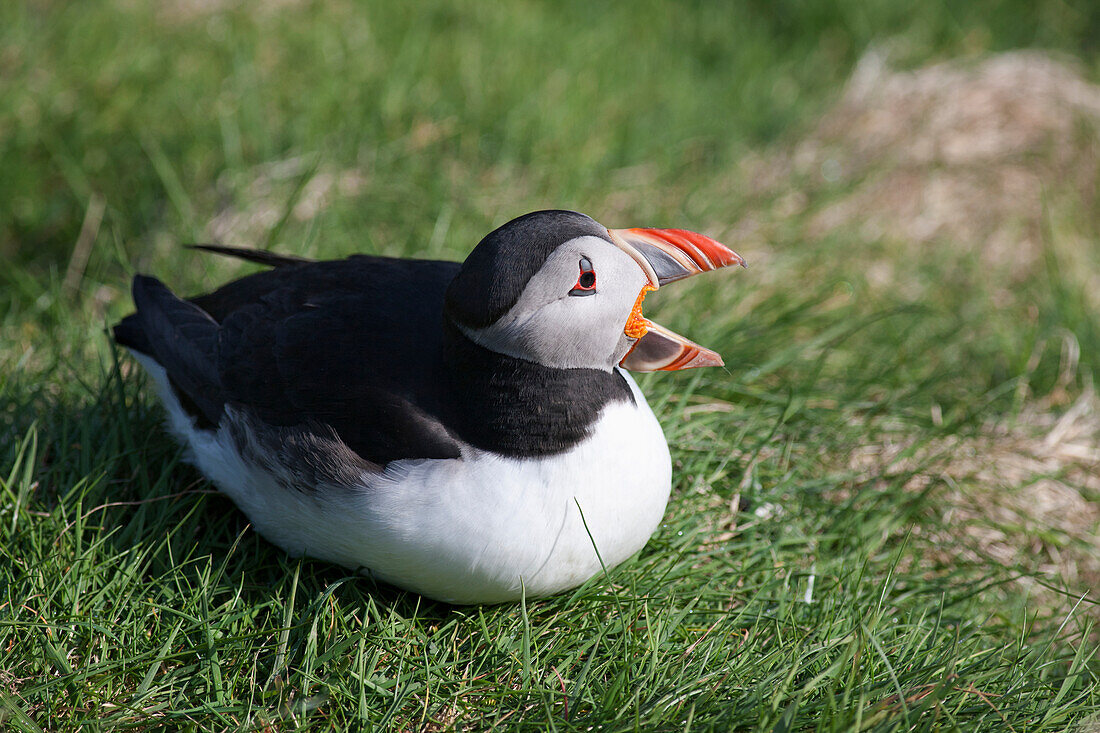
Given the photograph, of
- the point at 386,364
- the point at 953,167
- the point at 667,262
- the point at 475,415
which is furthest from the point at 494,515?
the point at 953,167

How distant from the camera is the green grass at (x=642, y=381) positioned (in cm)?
231

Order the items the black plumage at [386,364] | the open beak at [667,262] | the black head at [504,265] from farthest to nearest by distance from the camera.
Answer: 1. the open beak at [667,262]
2. the black plumage at [386,364]
3. the black head at [504,265]

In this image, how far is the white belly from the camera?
7.34ft

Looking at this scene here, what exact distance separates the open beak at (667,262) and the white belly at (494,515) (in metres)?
0.20

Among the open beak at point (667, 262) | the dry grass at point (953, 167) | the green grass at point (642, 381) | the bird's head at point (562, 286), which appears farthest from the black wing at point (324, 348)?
the dry grass at point (953, 167)

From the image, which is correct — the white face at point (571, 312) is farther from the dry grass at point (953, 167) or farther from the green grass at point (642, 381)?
the dry grass at point (953, 167)

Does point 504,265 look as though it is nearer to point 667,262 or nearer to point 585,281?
point 585,281

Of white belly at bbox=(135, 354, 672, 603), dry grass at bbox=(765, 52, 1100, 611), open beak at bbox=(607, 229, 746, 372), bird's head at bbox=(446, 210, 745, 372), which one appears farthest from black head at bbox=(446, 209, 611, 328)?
dry grass at bbox=(765, 52, 1100, 611)

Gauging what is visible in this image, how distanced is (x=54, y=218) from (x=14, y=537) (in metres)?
2.46

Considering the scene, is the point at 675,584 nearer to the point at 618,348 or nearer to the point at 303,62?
the point at 618,348

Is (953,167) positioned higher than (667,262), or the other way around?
(667,262)

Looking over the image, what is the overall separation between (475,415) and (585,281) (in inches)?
16.5

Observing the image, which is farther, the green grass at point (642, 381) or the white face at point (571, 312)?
the green grass at point (642, 381)

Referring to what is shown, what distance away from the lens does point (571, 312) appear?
2.18 metres
